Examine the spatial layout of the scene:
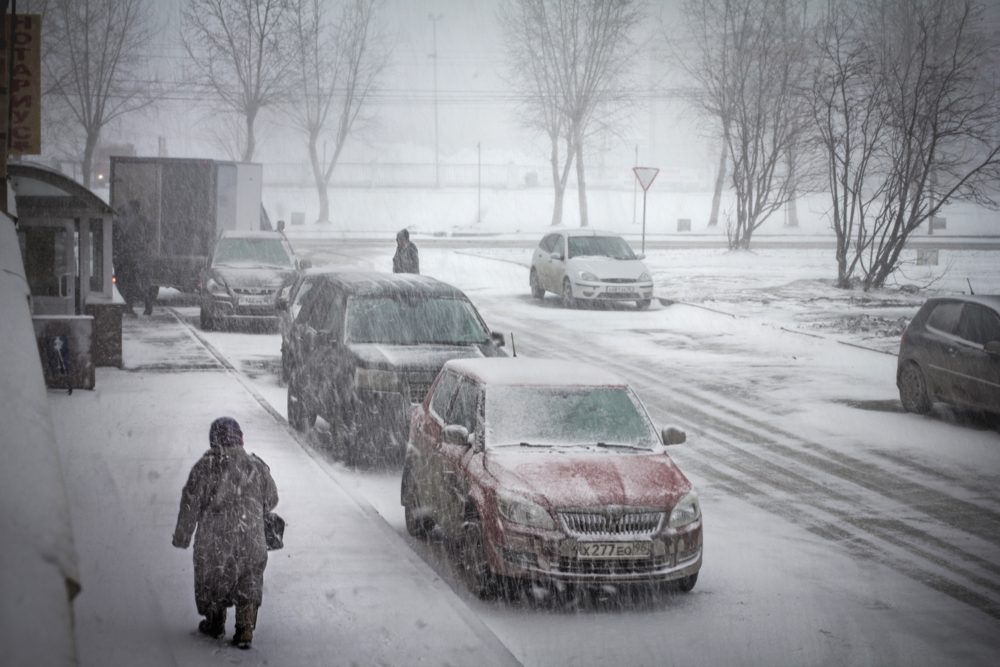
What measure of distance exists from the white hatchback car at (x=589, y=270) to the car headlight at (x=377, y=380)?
1372 centimetres

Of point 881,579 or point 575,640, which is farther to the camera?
point 881,579

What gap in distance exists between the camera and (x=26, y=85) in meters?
10.1

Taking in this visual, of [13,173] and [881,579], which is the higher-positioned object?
[13,173]

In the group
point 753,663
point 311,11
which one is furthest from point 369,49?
point 753,663

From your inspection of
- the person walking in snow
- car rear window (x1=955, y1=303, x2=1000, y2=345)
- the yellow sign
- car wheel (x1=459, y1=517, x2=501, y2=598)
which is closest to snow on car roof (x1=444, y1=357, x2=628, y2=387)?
car wheel (x1=459, y1=517, x2=501, y2=598)

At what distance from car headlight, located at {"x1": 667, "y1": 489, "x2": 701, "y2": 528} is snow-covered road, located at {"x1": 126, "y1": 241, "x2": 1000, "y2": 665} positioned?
0.50 metres

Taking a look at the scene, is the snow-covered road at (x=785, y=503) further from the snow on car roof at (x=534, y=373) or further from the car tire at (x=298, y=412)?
the snow on car roof at (x=534, y=373)

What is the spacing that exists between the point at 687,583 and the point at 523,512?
117 centimetres

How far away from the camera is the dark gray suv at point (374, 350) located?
31.5 feet

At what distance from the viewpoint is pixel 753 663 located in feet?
17.9

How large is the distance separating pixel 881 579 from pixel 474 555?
263 centimetres

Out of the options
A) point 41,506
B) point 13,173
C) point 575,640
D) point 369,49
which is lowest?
point 575,640

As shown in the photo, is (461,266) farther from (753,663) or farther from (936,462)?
(753,663)

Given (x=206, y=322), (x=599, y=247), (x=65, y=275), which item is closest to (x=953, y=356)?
(x=65, y=275)
